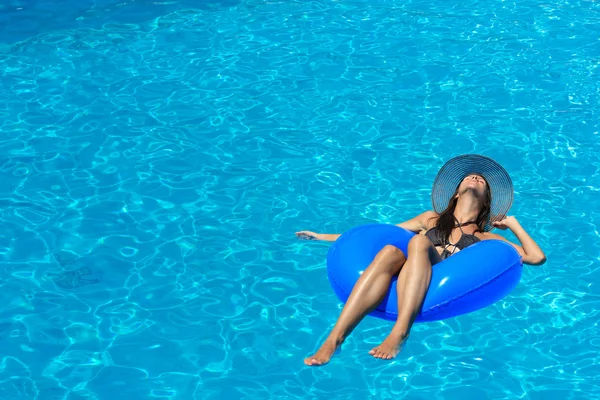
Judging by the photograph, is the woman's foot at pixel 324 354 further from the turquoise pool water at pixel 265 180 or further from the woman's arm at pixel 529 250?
the woman's arm at pixel 529 250

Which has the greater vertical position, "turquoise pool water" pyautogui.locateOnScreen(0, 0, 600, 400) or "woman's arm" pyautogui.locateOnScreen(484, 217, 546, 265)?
"woman's arm" pyautogui.locateOnScreen(484, 217, 546, 265)

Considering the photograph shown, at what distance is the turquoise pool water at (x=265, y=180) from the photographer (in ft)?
18.7

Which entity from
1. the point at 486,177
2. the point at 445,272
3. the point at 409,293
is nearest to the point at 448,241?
the point at 486,177

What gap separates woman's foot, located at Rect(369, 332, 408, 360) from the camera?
4.89 metres

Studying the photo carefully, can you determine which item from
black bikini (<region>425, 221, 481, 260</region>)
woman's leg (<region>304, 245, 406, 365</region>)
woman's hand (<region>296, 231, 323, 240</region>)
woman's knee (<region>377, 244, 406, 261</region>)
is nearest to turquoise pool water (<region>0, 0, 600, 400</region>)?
woman's hand (<region>296, 231, 323, 240</region>)

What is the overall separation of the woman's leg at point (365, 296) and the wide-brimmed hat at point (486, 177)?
3.14 feet

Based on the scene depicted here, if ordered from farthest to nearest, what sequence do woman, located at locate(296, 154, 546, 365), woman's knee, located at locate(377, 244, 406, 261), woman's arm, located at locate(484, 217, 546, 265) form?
1. woman's arm, located at locate(484, 217, 546, 265)
2. woman's knee, located at locate(377, 244, 406, 261)
3. woman, located at locate(296, 154, 546, 365)

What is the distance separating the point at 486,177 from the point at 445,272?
105 centimetres


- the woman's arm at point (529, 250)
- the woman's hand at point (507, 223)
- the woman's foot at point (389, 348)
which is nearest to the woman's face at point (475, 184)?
the woman's hand at point (507, 223)

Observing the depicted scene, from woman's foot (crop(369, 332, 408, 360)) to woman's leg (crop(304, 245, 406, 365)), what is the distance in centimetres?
21

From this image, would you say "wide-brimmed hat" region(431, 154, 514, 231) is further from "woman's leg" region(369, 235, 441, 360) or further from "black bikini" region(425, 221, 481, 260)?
"woman's leg" region(369, 235, 441, 360)

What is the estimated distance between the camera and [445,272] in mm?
5270

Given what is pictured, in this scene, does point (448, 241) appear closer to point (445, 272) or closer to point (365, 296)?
point (445, 272)

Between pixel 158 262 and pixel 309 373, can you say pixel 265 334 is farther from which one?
pixel 158 262
